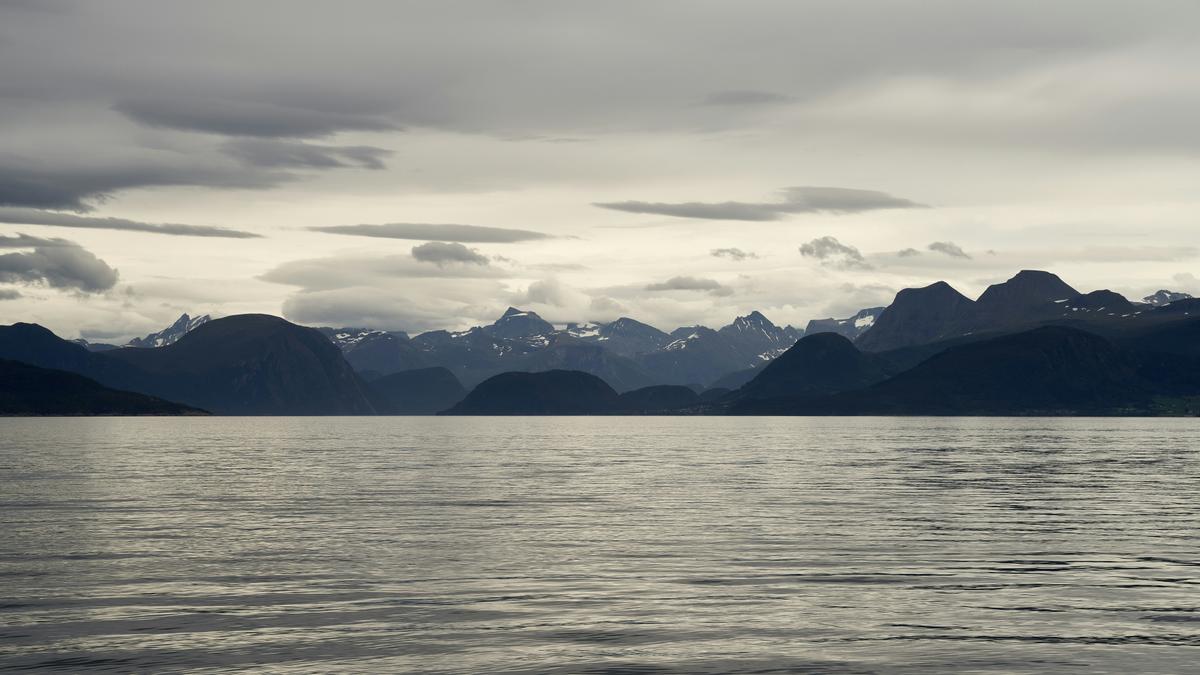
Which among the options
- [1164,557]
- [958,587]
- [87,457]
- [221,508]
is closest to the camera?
[958,587]

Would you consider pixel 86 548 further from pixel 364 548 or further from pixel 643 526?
pixel 643 526

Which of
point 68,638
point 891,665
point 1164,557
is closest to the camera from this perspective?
point 891,665

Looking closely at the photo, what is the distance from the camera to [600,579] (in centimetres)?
4909

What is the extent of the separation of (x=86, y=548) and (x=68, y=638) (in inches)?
916

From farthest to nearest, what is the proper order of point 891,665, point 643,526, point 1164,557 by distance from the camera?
point 643,526 → point 1164,557 → point 891,665

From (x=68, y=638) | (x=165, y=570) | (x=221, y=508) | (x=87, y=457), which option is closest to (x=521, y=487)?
(x=221, y=508)

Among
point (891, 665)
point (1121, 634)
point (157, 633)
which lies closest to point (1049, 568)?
point (1121, 634)

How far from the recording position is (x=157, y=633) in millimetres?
38000

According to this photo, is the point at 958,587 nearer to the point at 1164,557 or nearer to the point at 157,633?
the point at 1164,557

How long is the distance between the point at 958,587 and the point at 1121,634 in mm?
9780

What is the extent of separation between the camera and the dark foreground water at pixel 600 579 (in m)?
35.1

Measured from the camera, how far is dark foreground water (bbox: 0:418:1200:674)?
35125mm

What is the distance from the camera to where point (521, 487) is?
4173 inches

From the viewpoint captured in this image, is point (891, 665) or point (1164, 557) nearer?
point (891, 665)
